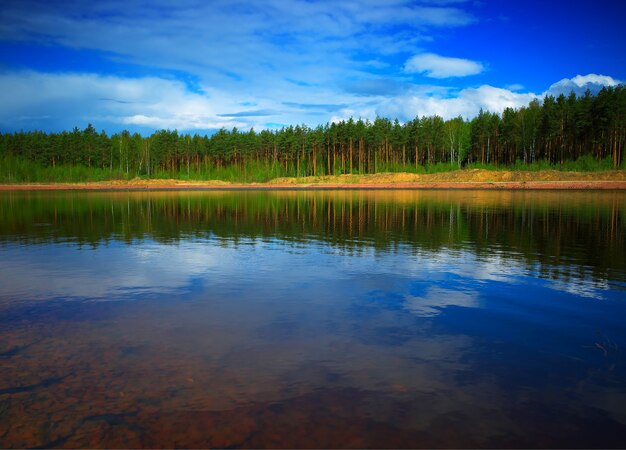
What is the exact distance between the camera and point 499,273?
16.2m

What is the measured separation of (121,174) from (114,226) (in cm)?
11611

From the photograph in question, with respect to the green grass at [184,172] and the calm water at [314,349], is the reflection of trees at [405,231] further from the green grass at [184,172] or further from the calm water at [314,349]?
the green grass at [184,172]

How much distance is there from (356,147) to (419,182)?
34.8 m

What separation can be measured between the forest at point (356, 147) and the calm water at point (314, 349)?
93.2 metres

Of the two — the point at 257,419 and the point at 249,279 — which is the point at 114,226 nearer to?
the point at 249,279

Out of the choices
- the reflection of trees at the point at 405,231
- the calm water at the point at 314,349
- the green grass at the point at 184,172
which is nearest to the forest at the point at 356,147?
the green grass at the point at 184,172

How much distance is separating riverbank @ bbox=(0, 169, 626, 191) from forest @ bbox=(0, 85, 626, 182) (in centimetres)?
526

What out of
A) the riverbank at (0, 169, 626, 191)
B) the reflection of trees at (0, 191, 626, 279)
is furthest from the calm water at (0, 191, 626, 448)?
the riverbank at (0, 169, 626, 191)

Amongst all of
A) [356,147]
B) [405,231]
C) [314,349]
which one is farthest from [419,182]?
[314,349]

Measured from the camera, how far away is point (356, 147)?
449 ft

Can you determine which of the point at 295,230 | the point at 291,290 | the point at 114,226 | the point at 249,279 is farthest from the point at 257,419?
the point at 114,226

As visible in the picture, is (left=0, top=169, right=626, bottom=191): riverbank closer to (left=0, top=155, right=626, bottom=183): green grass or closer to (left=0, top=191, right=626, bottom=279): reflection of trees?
(left=0, top=155, right=626, bottom=183): green grass

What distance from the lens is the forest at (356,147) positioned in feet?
338

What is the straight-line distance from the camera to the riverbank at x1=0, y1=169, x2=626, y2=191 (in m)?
87.7
